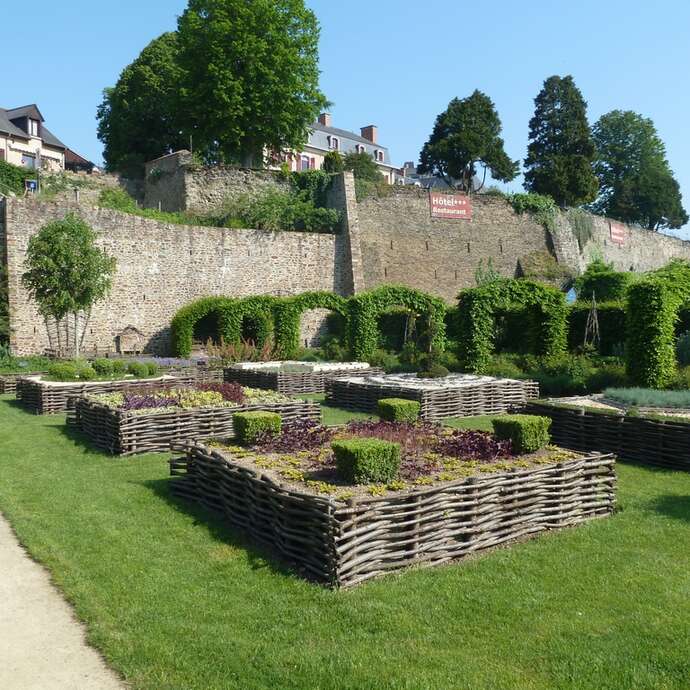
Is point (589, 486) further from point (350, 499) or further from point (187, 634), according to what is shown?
point (187, 634)

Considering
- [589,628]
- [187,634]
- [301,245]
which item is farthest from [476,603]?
[301,245]

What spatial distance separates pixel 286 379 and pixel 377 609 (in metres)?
13.3

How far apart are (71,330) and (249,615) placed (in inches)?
821

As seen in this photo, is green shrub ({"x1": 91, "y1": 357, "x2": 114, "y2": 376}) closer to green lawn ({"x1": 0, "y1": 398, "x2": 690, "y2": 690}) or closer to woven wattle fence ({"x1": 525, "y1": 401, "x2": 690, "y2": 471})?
green lawn ({"x1": 0, "y1": 398, "x2": 690, "y2": 690})

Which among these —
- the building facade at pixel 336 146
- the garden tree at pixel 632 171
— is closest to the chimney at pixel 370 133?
the building facade at pixel 336 146

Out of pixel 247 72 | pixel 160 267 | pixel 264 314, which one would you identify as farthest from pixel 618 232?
pixel 160 267

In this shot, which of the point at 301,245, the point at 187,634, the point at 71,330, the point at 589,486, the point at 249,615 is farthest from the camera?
the point at 301,245

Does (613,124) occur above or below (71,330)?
above

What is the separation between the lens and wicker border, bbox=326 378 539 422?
14055 millimetres

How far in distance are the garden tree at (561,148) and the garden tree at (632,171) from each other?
13.5m

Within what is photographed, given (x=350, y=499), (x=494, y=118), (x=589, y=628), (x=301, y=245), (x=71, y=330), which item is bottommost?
(x=589, y=628)

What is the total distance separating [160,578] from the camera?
538 centimetres

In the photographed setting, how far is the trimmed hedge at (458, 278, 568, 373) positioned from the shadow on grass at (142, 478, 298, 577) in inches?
473

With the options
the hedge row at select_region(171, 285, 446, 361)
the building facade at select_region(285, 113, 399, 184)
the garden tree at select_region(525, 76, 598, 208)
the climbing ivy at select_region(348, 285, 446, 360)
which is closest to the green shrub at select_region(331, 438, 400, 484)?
the climbing ivy at select_region(348, 285, 446, 360)
